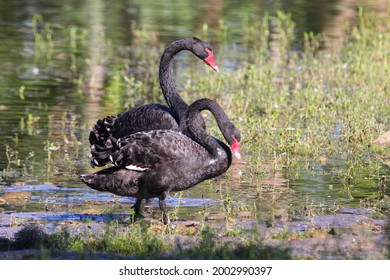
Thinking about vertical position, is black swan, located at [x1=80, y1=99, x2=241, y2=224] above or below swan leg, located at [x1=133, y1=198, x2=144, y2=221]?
above

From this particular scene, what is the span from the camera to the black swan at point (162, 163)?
9.38 meters

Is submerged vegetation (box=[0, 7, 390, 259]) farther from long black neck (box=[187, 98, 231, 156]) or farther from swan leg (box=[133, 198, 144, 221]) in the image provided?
long black neck (box=[187, 98, 231, 156])

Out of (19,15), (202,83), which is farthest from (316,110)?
(19,15)

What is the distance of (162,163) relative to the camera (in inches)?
372

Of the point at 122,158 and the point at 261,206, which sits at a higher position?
the point at 122,158

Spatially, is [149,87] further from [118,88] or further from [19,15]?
[19,15]

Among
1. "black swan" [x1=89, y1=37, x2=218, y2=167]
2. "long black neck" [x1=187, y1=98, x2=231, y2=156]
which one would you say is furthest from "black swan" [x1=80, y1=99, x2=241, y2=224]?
"black swan" [x1=89, y1=37, x2=218, y2=167]

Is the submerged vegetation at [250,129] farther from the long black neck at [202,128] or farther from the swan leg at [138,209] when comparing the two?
the long black neck at [202,128]

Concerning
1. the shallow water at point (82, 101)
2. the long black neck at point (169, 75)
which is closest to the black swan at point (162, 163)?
the shallow water at point (82, 101)

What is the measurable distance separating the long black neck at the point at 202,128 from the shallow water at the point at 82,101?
714mm

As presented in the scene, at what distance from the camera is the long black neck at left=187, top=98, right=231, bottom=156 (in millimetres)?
9523

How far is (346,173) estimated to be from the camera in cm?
1178

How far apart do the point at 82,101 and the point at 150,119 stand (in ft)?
21.3

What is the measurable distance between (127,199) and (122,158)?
154 centimetres
